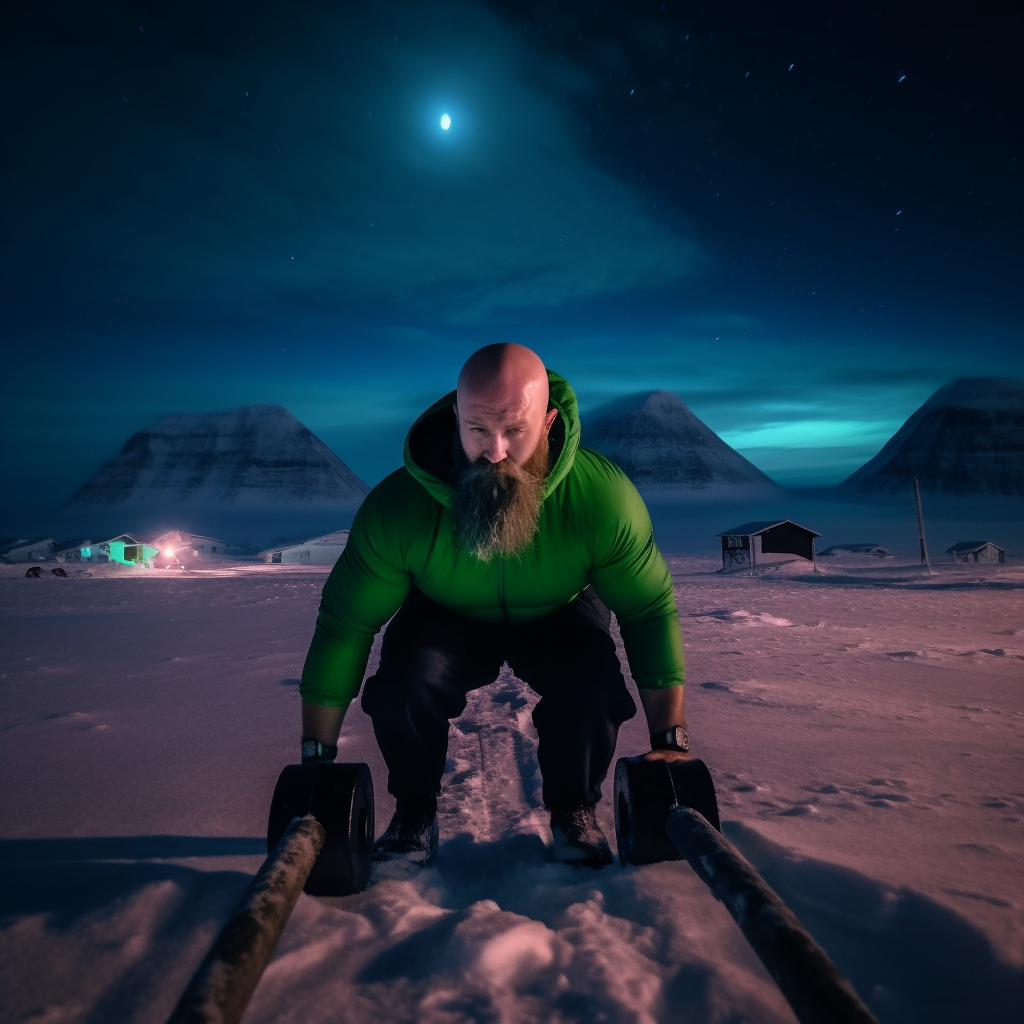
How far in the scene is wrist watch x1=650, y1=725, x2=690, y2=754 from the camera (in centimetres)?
174

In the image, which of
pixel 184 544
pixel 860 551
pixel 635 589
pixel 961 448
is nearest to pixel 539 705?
pixel 635 589

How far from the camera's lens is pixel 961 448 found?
116188mm

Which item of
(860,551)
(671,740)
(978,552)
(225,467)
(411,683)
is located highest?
(225,467)

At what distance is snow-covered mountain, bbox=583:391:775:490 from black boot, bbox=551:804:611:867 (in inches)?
4412

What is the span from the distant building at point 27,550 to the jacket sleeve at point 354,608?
166ft

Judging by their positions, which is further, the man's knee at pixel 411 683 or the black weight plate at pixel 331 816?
the man's knee at pixel 411 683

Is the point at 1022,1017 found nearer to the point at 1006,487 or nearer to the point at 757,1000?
the point at 757,1000

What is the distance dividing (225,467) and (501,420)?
6409 inches

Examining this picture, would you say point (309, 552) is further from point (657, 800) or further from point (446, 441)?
point (657, 800)

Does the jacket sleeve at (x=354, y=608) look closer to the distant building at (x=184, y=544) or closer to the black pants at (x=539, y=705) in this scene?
the black pants at (x=539, y=705)

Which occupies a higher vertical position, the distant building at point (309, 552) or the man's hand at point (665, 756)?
the distant building at point (309, 552)

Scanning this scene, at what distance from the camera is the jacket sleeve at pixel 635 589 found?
6.07ft

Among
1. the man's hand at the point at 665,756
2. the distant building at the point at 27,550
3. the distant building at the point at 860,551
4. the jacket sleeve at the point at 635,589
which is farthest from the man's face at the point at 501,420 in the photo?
the distant building at the point at 27,550

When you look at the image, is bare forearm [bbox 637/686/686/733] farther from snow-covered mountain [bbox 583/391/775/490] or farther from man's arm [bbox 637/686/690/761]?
snow-covered mountain [bbox 583/391/775/490]
